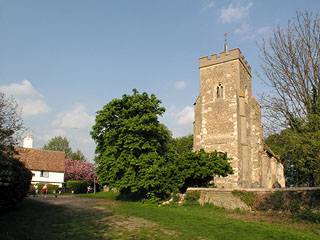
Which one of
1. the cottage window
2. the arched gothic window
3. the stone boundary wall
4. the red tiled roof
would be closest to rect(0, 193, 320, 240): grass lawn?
the stone boundary wall

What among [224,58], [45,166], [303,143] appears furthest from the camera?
[45,166]

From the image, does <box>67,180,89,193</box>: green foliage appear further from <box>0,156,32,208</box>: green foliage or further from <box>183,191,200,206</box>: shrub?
<box>0,156,32,208</box>: green foliage

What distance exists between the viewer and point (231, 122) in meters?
28.0

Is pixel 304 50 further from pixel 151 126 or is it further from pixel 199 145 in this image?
pixel 199 145

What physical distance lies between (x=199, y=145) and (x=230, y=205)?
10810 millimetres

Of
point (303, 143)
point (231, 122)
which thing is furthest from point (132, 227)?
point (231, 122)

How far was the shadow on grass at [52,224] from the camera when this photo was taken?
1036cm

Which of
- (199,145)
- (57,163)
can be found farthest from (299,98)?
(57,163)

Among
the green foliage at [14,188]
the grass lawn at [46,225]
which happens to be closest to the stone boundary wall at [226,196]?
the grass lawn at [46,225]

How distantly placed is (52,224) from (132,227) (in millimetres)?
3632

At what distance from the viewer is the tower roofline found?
29.9 m

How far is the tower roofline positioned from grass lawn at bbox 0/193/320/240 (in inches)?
736

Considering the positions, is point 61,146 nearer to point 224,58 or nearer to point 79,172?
point 79,172

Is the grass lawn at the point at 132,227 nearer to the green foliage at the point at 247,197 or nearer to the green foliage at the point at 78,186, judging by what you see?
the green foliage at the point at 247,197
